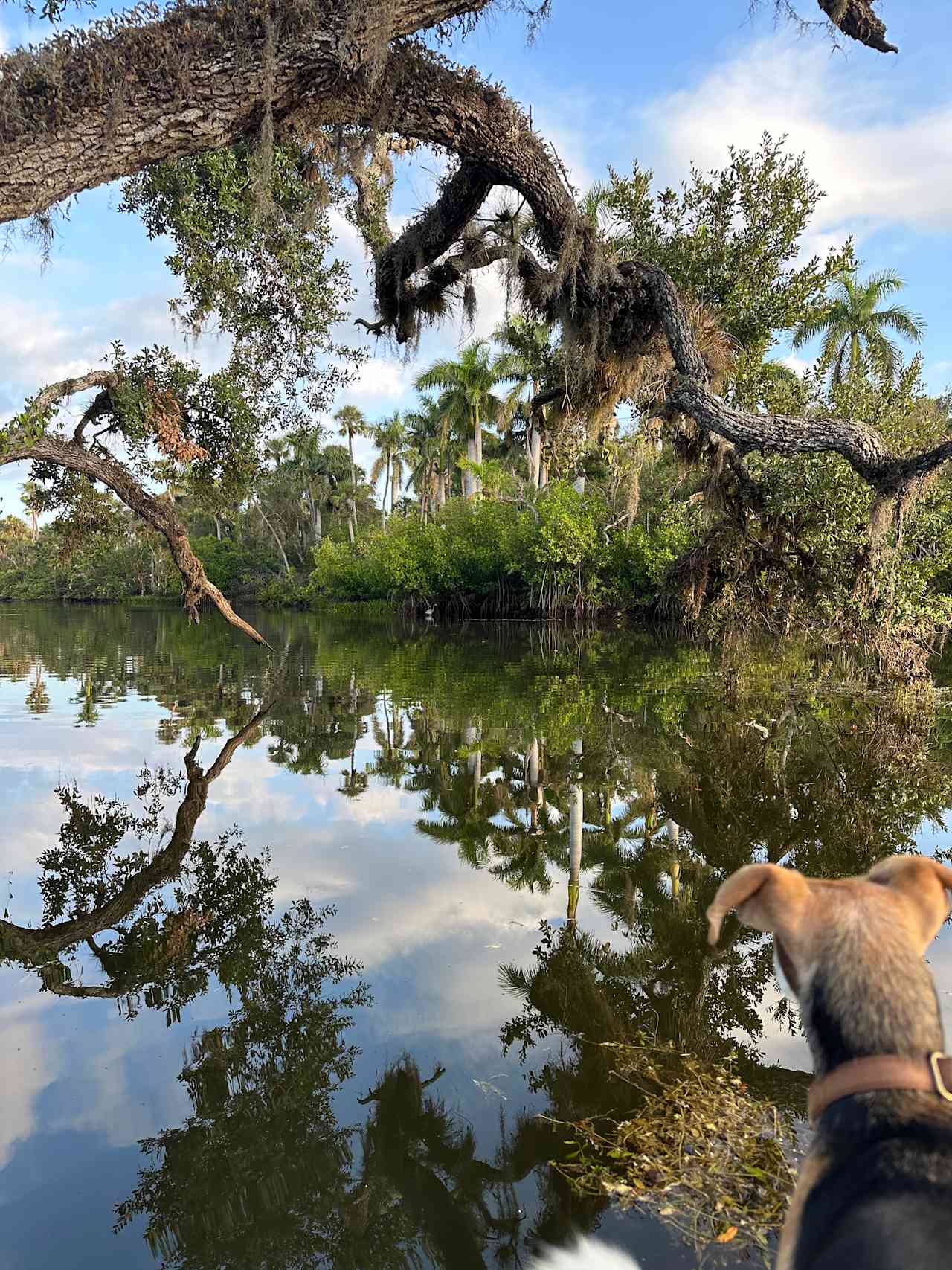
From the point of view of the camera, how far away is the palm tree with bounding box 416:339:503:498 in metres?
43.5

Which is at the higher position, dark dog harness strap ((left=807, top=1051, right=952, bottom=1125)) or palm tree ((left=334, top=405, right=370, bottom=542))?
palm tree ((left=334, top=405, right=370, bottom=542))

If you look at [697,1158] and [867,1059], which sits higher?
[867,1059]

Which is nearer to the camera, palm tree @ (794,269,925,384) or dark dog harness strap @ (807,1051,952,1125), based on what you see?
dark dog harness strap @ (807,1051,952,1125)

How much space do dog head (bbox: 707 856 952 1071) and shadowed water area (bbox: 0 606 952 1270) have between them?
1875mm

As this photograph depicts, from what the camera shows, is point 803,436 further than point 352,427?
No

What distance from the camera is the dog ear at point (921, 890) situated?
1314 mm

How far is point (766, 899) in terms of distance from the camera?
1362 millimetres

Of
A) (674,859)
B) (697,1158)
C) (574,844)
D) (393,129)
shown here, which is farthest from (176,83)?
(674,859)

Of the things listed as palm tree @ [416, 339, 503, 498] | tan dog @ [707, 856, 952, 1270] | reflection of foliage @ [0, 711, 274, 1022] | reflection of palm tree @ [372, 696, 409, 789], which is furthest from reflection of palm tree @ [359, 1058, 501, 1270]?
palm tree @ [416, 339, 503, 498]

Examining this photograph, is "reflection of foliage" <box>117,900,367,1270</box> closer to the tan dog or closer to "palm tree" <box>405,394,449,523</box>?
the tan dog

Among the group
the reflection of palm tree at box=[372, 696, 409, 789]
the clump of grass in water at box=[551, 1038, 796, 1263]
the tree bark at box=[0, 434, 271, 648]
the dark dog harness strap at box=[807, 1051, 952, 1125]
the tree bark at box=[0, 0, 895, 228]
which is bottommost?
the clump of grass in water at box=[551, 1038, 796, 1263]

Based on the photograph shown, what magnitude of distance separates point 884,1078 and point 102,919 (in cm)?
544

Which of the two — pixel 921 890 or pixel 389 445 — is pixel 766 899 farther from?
pixel 389 445

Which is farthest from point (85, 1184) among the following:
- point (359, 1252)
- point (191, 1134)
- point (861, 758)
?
point (861, 758)
